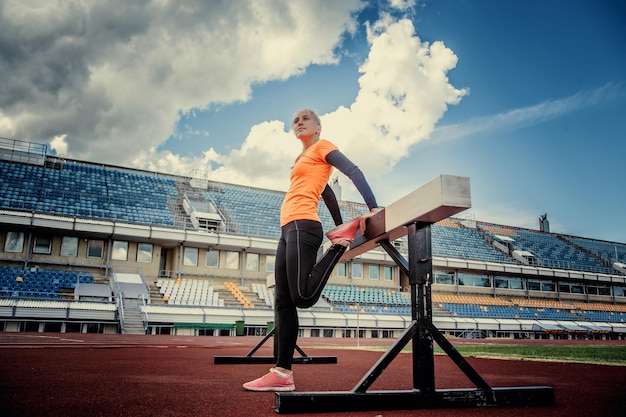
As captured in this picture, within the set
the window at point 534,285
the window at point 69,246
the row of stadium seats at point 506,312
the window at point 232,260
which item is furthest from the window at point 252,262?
the window at point 534,285

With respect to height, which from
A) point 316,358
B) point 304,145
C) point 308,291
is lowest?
point 316,358

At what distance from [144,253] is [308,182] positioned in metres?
24.2

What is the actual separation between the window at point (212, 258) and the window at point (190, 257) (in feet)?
2.28

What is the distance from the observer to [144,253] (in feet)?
82.7

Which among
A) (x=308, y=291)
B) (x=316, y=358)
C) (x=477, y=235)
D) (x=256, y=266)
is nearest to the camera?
(x=308, y=291)

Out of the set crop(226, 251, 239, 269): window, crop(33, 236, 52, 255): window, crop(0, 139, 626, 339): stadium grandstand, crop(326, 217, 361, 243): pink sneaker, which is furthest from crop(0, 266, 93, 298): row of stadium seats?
crop(326, 217, 361, 243): pink sneaker

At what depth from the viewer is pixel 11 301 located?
17875 mm

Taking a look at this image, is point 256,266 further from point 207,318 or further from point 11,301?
point 11,301

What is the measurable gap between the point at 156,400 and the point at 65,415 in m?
0.56

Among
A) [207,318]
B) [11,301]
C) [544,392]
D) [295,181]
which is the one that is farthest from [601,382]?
[11,301]

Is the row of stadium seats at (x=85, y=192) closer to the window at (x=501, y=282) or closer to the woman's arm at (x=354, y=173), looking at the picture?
the woman's arm at (x=354, y=173)

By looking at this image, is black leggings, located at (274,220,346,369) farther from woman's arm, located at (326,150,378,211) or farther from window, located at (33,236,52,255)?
window, located at (33,236,52,255)

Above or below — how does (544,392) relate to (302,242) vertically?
below

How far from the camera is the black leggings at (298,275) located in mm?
2824
